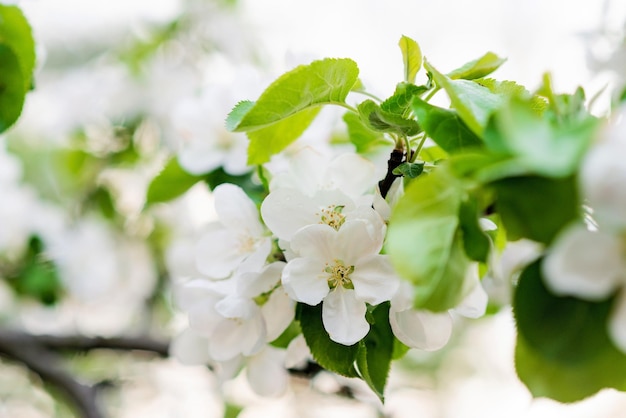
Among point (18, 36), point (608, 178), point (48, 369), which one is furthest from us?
point (48, 369)

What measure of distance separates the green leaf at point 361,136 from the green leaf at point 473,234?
0.62 feet

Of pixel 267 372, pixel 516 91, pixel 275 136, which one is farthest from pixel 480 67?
pixel 267 372

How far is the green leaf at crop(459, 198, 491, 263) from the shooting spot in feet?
0.95

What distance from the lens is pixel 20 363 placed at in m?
0.88

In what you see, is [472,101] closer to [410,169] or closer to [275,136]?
[410,169]

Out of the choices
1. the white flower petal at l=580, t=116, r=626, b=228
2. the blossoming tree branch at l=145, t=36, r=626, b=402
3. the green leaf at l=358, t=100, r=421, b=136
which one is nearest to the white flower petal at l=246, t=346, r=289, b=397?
the blossoming tree branch at l=145, t=36, r=626, b=402

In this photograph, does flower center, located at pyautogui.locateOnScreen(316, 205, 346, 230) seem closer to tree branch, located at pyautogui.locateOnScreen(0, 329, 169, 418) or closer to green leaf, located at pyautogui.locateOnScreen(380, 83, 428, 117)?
green leaf, located at pyautogui.locateOnScreen(380, 83, 428, 117)

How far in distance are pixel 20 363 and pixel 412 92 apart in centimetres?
72

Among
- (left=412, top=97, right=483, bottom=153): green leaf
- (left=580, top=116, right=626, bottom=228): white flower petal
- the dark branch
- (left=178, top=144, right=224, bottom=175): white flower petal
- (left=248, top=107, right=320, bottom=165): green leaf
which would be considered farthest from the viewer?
the dark branch

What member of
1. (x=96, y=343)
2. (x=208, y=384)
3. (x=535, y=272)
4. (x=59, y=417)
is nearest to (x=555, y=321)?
(x=535, y=272)

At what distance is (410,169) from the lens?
1.19 feet

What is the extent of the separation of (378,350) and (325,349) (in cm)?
4

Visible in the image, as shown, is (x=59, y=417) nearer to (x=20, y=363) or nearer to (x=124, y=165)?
(x=20, y=363)

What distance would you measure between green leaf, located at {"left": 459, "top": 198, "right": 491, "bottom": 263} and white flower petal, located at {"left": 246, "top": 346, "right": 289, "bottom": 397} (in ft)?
0.82
